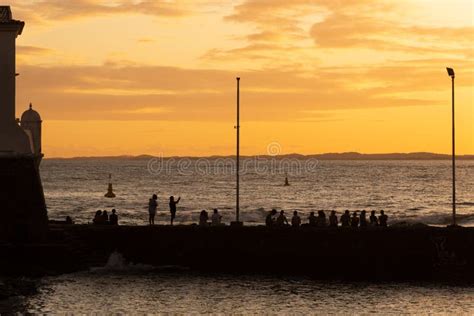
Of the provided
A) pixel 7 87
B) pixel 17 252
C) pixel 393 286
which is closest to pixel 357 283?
pixel 393 286

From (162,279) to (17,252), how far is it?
632cm

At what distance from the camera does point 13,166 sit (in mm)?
42094

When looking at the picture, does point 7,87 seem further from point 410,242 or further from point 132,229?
point 410,242

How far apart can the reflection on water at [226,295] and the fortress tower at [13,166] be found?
345 cm

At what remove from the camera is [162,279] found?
40.5m

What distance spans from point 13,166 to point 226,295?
1178cm

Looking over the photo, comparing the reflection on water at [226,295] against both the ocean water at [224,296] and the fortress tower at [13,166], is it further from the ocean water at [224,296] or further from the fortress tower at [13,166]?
the fortress tower at [13,166]

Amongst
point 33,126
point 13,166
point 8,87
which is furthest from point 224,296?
point 8,87

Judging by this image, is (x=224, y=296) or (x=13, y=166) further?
(x=13, y=166)

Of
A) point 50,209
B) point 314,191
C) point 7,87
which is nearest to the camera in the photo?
point 7,87

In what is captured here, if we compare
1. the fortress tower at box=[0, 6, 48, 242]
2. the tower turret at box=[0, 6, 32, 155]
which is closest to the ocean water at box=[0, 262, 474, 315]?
the fortress tower at box=[0, 6, 48, 242]

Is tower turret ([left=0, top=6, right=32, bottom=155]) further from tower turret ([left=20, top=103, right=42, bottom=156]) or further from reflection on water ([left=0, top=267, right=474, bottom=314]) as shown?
reflection on water ([left=0, top=267, right=474, bottom=314])

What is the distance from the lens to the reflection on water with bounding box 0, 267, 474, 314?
34375mm

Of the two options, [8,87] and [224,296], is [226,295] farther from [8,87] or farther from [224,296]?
[8,87]
